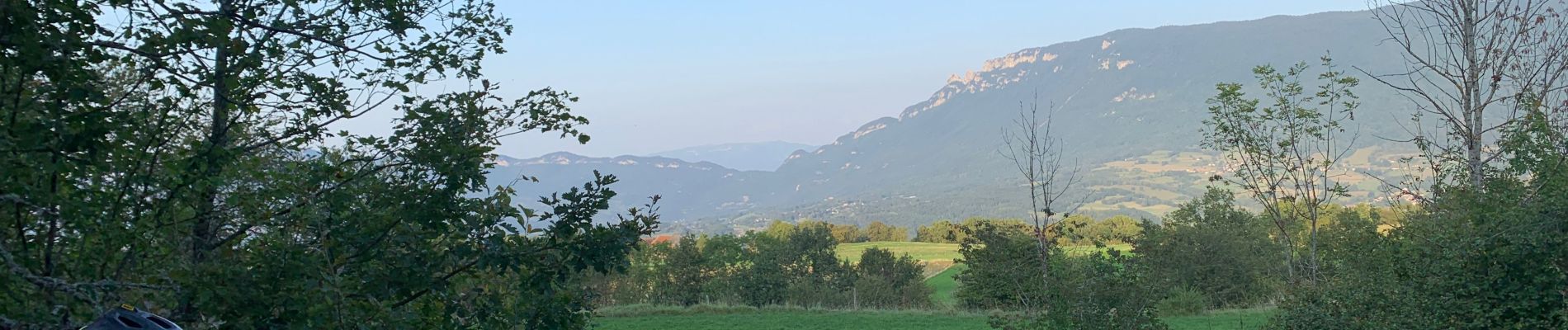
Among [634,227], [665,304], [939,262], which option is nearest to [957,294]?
[665,304]

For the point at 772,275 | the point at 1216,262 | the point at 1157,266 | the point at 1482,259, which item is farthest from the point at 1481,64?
the point at 772,275

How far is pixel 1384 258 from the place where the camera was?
1099 centimetres

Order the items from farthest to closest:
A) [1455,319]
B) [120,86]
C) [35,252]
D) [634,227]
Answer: [1455,319], [120,86], [634,227], [35,252]

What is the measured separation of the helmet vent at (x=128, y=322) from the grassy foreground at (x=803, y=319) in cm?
3115

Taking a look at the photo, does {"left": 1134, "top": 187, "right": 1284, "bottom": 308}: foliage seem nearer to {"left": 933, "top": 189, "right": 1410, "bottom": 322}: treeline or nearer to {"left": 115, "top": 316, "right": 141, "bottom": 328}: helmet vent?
{"left": 933, "top": 189, "right": 1410, "bottom": 322}: treeline

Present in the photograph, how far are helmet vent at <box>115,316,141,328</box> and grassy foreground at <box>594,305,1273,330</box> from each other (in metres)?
31.1

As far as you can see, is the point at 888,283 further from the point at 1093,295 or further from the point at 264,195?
the point at 264,195

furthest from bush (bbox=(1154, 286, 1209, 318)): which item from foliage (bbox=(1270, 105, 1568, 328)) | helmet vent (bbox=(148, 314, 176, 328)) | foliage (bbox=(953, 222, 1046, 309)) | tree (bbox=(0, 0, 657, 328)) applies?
helmet vent (bbox=(148, 314, 176, 328))

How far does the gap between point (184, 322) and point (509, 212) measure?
1.50 m

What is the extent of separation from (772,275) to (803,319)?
711 inches

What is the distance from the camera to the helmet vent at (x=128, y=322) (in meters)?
2.92

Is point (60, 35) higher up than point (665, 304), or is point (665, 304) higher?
point (60, 35)

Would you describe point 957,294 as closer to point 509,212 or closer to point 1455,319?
point 1455,319

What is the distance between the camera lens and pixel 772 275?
184ft
